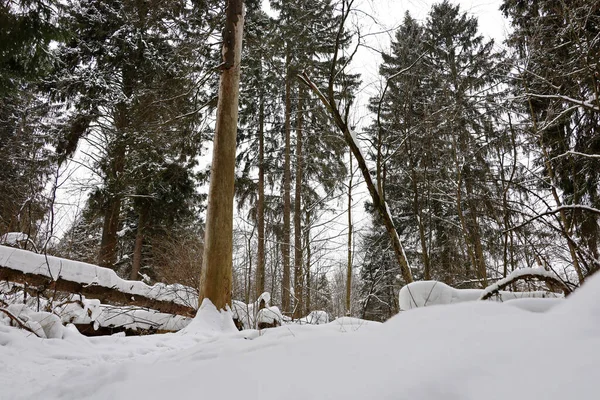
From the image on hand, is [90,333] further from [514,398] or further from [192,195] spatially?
[192,195]

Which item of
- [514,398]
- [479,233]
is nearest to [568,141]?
[479,233]

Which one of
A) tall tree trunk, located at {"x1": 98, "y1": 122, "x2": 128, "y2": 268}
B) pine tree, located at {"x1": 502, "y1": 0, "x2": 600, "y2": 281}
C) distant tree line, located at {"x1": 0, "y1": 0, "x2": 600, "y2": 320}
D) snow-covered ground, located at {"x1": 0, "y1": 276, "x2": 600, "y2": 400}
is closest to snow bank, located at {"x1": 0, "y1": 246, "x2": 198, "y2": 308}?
distant tree line, located at {"x1": 0, "y1": 0, "x2": 600, "y2": 320}

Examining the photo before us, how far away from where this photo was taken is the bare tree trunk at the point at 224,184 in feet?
16.4

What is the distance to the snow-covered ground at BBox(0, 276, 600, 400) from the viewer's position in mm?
584

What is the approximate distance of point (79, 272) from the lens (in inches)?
199

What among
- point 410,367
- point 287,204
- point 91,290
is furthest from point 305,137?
point 410,367

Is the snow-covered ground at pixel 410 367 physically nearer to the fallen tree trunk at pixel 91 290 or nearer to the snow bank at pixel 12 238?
the fallen tree trunk at pixel 91 290

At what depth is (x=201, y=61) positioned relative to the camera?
7.00 metres

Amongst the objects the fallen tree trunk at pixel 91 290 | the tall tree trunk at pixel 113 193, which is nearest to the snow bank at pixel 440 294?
the fallen tree trunk at pixel 91 290

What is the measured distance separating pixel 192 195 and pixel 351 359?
1250cm

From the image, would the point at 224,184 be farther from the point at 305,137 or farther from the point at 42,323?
the point at 305,137

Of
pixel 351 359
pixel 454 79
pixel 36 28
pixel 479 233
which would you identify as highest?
pixel 454 79

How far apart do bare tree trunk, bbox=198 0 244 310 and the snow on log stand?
149 cm

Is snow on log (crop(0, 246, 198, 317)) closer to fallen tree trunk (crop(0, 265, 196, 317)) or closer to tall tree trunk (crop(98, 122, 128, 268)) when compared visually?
fallen tree trunk (crop(0, 265, 196, 317))
